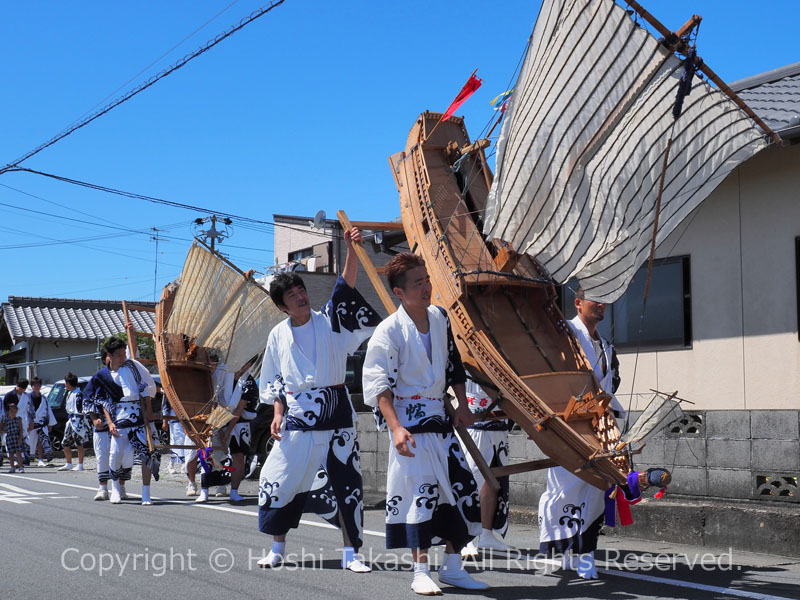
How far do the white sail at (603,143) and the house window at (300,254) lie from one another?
25.5 meters

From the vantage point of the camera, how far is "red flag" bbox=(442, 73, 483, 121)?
23.7 feet

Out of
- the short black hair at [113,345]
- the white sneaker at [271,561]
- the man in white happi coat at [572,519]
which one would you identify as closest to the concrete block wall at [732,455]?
the man in white happi coat at [572,519]

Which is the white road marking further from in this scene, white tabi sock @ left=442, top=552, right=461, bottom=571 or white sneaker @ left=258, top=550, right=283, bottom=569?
white tabi sock @ left=442, top=552, right=461, bottom=571

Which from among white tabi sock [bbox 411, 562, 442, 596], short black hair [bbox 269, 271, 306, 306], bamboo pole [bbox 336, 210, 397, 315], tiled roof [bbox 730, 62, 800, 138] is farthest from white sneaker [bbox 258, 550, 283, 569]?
tiled roof [bbox 730, 62, 800, 138]

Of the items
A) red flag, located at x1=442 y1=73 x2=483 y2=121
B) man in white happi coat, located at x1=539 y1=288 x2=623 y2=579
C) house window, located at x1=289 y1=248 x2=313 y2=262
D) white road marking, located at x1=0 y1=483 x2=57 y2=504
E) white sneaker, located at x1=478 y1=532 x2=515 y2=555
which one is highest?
house window, located at x1=289 y1=248 x2=313 y2=262

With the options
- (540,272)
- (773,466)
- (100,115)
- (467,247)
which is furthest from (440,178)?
(100,115)

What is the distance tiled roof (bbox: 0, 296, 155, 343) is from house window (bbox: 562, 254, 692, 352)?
22114 millimetres

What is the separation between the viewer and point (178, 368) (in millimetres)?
11406

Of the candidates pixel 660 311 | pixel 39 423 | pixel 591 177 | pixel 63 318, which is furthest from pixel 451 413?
pixel 63 318

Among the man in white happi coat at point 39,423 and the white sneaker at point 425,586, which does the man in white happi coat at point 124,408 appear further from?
the man in white happi coat at point 39,423

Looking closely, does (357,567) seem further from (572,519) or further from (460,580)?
(572,519)

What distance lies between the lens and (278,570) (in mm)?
5844

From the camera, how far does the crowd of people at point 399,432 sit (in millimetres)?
5289

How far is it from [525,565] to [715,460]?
7.86 feet
